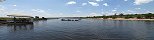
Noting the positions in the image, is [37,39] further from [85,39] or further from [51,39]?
[85,39]

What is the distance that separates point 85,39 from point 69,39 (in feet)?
9.91

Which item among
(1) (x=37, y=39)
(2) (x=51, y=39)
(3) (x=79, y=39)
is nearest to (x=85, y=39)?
(3) (x=79, y=39)

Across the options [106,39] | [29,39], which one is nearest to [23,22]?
[29,39]

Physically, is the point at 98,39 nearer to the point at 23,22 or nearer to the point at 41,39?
the point at 41,39

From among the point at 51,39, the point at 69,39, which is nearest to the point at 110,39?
the point at 69,39

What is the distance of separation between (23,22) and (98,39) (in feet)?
214

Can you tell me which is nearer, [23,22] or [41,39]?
[41,39]

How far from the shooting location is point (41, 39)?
37.3 metres

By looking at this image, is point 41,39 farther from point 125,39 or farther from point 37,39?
point 125,39

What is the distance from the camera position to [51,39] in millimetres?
37469

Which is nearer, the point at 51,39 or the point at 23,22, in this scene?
the point at 51,39

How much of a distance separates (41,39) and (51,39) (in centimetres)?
188

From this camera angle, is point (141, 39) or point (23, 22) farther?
point (23, 22)

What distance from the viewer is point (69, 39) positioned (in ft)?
121
